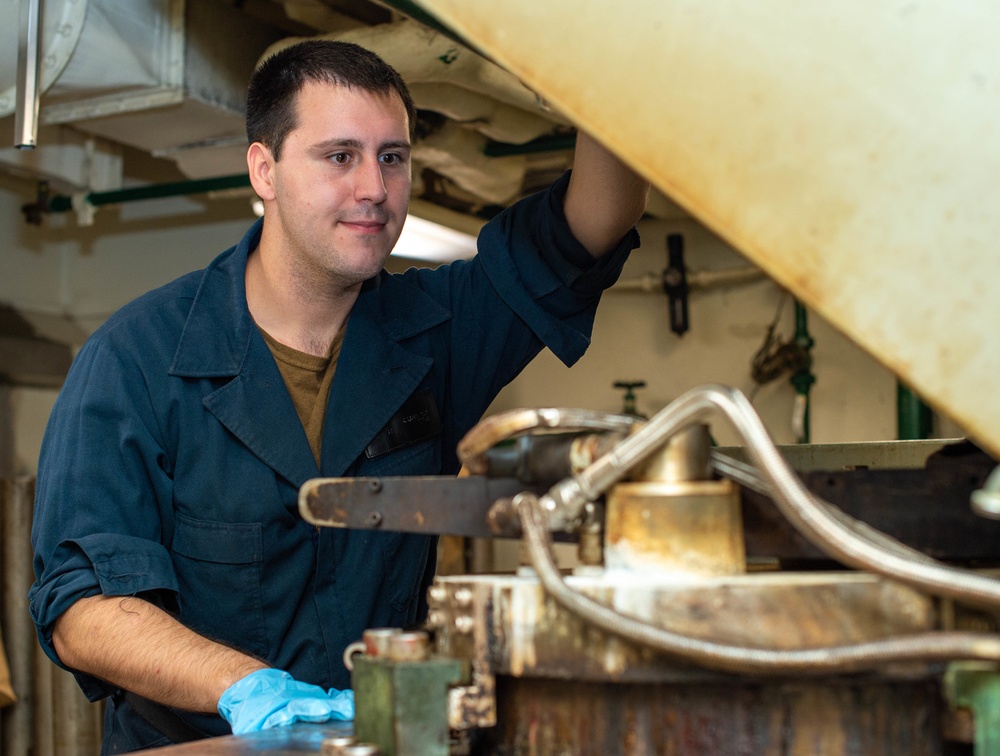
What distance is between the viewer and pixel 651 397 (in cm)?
376

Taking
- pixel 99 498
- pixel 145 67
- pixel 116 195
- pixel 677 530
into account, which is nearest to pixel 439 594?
pixel 677 530

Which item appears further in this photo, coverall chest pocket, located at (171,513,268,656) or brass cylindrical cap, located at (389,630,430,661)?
coverall chest pocket, located at (171,513,268,656)

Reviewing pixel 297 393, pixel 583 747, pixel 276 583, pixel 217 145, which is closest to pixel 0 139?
pixel 217 145

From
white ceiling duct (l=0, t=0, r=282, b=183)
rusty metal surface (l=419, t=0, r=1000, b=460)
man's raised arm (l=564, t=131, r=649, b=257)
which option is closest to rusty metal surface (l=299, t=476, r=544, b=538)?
rusty metal surface (l=419, t=0, r=1000, b=460)

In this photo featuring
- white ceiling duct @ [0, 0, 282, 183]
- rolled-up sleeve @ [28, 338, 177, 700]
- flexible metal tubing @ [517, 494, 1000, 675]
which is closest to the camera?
flexible metal tubing @ [517, 494, 1000, 675]

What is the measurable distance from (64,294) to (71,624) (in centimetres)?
259

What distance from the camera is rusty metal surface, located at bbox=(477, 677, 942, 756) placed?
0.77 metres

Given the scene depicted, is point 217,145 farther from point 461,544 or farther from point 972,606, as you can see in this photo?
point 972,606

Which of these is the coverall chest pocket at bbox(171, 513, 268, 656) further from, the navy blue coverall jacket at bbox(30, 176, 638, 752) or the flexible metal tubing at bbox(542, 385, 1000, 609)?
the flexible metal tubing at bbox(542, 385, 1000, 609)

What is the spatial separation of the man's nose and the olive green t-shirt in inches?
9.3

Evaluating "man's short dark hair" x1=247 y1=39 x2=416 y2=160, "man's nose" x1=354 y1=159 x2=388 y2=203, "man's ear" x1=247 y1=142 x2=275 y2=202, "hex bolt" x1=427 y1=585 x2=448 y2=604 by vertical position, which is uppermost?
"man's short dark hair" x1=247 y1=39 x2=416 y2=160

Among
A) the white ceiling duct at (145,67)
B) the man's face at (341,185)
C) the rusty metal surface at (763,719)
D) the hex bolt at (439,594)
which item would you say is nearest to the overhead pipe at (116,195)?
the white ceiling duct at (145,67)

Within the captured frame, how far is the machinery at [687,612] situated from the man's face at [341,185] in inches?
34.2

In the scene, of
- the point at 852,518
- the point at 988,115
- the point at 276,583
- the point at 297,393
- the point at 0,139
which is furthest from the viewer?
the point at 0,139
